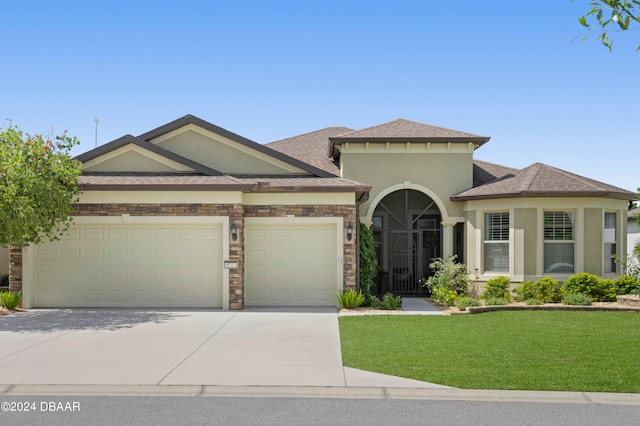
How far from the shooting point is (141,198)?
14312mm

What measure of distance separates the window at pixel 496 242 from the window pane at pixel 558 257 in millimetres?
1107

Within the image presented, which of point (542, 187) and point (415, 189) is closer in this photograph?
point (542, 187)

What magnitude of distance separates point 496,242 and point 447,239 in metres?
1.68

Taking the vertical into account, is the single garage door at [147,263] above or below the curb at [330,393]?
above

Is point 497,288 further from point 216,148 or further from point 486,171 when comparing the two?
point 216,148

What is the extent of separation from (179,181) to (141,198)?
1.08 metres

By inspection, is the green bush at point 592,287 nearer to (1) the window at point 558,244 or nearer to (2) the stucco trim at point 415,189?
(1) the window at point 558,244

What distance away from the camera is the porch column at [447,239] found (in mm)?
17750

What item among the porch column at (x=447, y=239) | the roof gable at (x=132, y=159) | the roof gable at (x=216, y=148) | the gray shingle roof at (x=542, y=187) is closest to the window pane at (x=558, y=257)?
the gray shingle roof at (x=542, y=187)

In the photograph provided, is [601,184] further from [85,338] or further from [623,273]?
[85,338]

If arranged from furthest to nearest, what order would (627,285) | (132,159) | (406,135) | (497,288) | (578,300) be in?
(406,135)
(497,288)
(627,285)
(132,159)
(578,300)

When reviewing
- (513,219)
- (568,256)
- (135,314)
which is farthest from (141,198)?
(568,256)

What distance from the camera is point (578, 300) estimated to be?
14.4 metres

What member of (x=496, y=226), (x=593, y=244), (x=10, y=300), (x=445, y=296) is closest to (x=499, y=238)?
(x=496, y=226)
